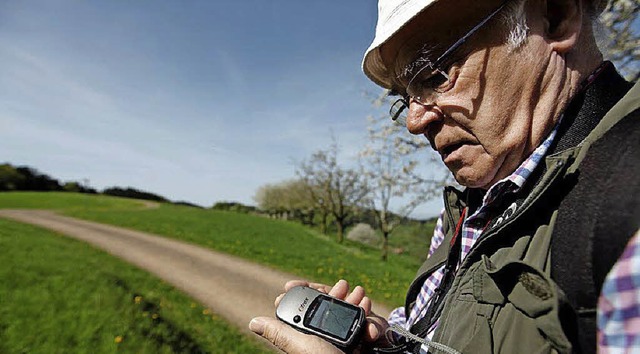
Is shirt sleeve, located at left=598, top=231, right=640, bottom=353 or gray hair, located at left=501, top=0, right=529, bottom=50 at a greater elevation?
gray hair, located at left=501, top=0, right=529, bottom=50

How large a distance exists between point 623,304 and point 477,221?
890 mm

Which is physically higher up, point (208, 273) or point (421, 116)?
point (421, 116)

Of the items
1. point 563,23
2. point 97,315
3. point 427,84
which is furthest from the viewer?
point 97,315

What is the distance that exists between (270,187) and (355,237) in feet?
103

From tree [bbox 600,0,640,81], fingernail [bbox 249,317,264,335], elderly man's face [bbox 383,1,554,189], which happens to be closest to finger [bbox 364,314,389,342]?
fingernail [bbox 249,317,264,335]

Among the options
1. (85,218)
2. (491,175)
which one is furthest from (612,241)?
(85,218)

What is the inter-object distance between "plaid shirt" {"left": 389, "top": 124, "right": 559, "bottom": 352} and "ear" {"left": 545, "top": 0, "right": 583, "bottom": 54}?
0.98 ft

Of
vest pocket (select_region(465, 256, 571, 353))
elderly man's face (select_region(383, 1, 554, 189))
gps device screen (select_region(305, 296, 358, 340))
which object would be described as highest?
elderly man's face (select_region(383, 1, 554, 189))

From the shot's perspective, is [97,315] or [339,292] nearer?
[339,292]

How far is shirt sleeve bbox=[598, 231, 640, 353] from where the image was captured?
27.1 inches

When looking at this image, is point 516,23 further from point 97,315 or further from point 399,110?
point 97,315

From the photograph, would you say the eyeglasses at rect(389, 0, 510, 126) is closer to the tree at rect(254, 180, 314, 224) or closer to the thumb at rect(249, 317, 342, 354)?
the thumb at rect(249, 317, 342, 354)

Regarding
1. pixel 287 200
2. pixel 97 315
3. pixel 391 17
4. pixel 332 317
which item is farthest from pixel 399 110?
pixel 287 200

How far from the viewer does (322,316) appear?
4.94 ft
